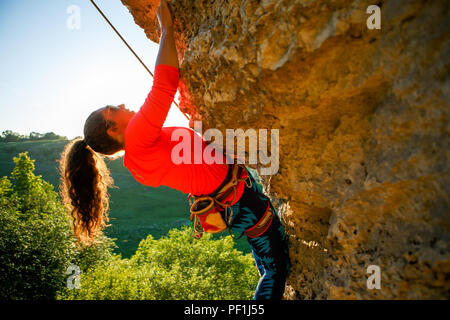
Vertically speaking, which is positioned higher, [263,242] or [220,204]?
[220,204]

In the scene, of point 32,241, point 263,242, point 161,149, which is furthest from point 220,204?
point 32,241

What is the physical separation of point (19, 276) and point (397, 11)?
13290 mm

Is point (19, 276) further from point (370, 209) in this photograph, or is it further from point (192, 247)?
point (370, 209)

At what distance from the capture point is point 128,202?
35.2 meters

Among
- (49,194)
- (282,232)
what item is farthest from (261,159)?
(49,194)

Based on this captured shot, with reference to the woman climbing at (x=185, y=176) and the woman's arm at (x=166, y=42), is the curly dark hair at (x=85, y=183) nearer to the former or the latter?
the woman climbing at (x=185, y=176)

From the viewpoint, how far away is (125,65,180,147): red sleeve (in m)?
1.42

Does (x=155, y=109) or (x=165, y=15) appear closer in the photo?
(x=155, y=109)

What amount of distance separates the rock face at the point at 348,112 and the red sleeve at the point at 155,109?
0.30 m

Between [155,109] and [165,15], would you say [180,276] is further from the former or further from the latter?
[165,15]

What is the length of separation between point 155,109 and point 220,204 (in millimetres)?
883

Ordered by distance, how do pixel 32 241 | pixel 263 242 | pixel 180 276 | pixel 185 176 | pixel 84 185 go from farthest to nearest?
1. pixel 32 241
2. pixel 180 276
3. pixel 84 185
4. pixel 263 242
5. pixel 185 176

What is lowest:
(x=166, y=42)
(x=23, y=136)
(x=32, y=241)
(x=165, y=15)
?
(x=32, y=241)

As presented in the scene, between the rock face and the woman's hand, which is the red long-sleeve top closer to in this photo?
the rock face
